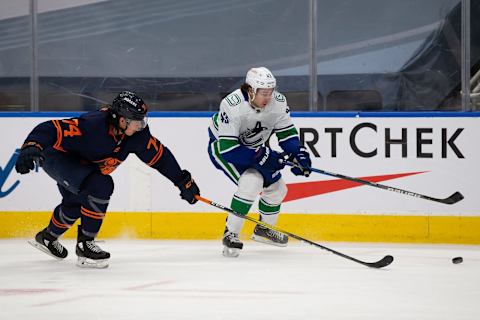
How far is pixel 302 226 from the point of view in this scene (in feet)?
20.6

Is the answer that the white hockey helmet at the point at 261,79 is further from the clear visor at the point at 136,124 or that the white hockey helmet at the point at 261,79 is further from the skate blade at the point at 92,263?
the skate blade at the point at 92,263

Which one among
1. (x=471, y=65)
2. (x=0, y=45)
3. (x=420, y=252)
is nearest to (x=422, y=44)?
(x=471, y=65)

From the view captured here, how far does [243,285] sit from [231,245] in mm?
1222

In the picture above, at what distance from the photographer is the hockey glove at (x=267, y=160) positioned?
5.34 metres

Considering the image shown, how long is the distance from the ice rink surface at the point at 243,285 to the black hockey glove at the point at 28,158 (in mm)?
499

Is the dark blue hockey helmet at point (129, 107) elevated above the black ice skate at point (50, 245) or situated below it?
above

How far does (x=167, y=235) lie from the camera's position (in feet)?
20.9

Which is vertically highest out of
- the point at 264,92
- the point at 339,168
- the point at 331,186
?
the point at 264,92

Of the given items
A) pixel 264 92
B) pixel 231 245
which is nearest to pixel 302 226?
pixel 231 245

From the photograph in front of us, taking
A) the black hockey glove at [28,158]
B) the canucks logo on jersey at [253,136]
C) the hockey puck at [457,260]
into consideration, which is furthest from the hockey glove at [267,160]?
the black hockey glove at [28,158]

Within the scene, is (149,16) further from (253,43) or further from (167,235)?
(167,235)

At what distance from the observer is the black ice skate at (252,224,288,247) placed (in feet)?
18.7

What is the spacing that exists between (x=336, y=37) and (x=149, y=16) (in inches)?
52.5

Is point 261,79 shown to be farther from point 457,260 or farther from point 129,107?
point 457,260
